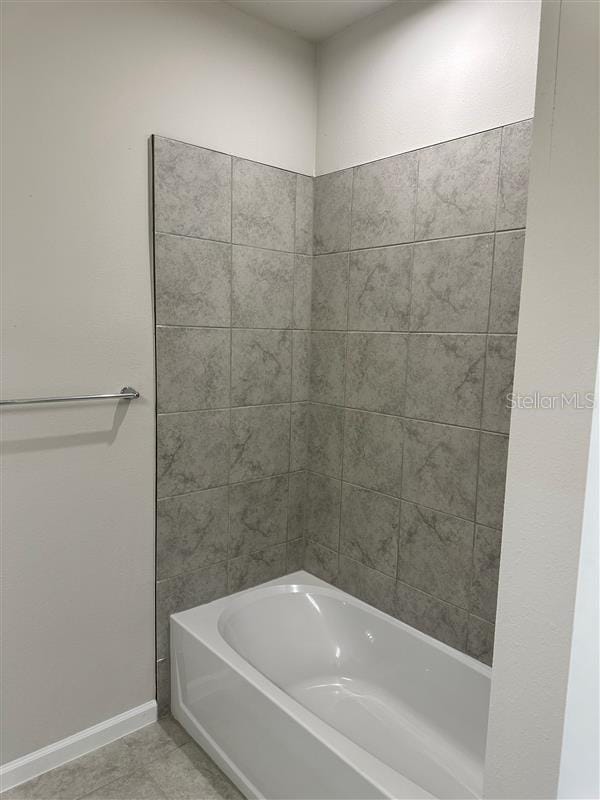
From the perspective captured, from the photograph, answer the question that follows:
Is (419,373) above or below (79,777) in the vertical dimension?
above

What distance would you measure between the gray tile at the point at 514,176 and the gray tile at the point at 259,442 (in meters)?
1.16

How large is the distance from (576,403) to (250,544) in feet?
6.11

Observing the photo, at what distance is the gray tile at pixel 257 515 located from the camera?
2.40 meters

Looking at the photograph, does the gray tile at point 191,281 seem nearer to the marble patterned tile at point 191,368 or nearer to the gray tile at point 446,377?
the marble patterned tile at point 191,368

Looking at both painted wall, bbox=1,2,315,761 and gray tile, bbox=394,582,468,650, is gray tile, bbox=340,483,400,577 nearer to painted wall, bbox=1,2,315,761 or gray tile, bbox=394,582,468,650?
gray tile, bbox=394,582,468,650

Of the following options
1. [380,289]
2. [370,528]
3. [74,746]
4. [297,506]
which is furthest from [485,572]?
[74,746]

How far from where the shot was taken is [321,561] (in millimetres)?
2594

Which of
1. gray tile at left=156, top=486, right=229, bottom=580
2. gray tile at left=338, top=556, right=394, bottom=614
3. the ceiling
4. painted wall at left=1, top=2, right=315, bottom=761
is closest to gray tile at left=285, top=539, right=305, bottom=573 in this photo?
gray tile at left=338, top=556, right=394, bottom=614

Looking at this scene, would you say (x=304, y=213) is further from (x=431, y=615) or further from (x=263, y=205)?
(x=431, y=615)

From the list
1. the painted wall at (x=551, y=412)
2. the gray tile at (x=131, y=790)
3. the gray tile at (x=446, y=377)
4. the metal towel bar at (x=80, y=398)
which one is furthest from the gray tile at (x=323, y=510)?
the painted wall at (x=551, y=412)

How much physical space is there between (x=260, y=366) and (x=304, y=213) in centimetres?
68

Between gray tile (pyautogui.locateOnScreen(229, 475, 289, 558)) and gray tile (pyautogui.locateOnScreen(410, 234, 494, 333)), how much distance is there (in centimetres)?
93

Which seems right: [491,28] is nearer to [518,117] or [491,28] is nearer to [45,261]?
[518,117]

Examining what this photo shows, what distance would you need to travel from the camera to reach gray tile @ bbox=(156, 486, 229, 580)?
2203 millimetres
